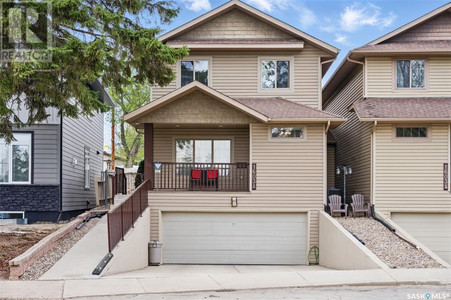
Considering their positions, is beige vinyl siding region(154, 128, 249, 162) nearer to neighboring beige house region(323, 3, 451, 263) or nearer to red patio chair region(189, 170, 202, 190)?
red patio chair region(189, 170, 202, 190)

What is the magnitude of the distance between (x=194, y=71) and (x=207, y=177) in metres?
4.14

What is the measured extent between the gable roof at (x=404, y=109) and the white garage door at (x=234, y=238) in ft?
12.8

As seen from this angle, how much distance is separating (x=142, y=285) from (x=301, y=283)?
9.31 ft

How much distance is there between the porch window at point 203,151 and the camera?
53.9 ft

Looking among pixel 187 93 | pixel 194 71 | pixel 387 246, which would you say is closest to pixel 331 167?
pixel 194 71

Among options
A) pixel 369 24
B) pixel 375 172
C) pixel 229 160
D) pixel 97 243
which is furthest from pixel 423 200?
pixel 369 24

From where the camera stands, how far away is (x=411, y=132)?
50.1 feet

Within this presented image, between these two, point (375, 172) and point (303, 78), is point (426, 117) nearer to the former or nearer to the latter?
point (375, 172)

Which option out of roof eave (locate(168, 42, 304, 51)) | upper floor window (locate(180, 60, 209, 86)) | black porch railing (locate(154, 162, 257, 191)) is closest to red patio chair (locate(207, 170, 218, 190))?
black porch railing (locate(154, 162, 257, 191))

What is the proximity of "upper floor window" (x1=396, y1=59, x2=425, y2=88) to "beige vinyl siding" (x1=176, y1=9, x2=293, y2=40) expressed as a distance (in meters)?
4.00

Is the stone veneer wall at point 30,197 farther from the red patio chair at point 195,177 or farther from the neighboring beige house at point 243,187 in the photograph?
the red patio chair at point 195,177

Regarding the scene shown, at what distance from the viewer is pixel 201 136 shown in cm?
1648

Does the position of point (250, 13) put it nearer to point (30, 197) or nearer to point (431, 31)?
point (431, 31)

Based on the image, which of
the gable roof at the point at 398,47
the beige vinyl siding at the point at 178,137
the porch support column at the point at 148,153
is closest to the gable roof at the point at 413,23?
the gable roof at the point at 398,47
